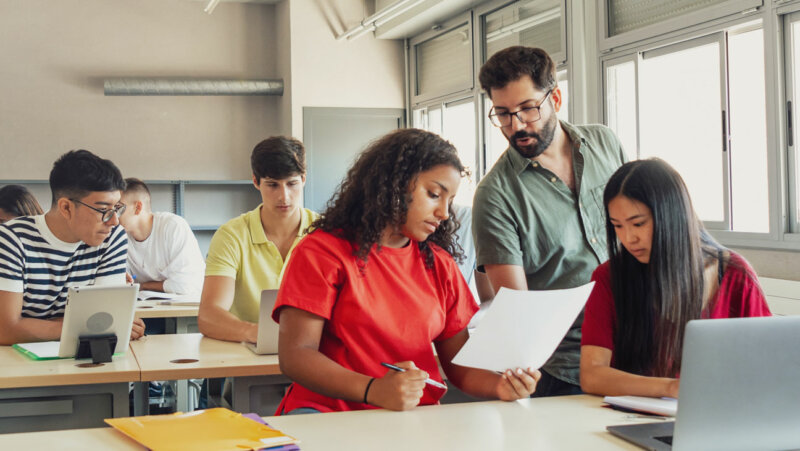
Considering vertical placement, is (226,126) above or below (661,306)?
above

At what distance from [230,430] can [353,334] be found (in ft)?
1.40

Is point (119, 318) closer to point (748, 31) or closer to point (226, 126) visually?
point (748, 31)

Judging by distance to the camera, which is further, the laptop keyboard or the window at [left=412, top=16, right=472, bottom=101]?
the window at [left=412, top=16, right=472, bottom=101]

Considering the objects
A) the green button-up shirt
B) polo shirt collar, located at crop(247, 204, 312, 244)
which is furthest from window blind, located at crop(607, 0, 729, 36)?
polo shirt collar, located at crop(247, 204, 312, 244)

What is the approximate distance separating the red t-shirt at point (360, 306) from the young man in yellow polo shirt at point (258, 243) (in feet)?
3.62

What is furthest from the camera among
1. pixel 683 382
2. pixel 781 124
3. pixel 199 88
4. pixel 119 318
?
pixel 199 88

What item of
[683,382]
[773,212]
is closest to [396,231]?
[683,382]

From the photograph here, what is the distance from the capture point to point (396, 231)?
1897 millimetres

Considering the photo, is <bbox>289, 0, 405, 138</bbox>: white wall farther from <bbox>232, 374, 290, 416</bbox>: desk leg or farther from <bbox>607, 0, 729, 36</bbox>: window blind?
<bbox>232, 374, 290, 416</bbox>: desk leg

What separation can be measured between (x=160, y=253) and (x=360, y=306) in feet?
10.4

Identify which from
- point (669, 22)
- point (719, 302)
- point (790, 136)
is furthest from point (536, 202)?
point (669, 22)

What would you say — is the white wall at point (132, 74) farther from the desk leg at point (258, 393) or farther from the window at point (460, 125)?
the desk leg at point (258, 393)

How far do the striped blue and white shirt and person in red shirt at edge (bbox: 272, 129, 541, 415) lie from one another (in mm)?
1332

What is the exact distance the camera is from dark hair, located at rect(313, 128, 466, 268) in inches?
72.1
